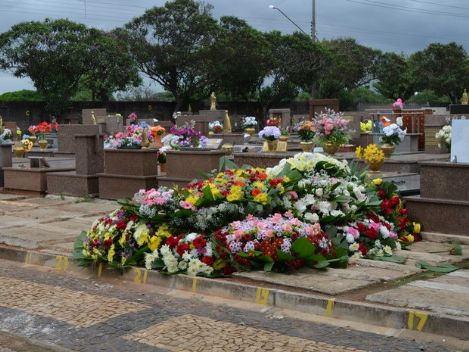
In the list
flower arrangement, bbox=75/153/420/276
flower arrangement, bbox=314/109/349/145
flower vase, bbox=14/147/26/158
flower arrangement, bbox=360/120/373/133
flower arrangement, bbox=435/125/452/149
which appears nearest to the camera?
flower arrangement, bbox=75/153/420/276

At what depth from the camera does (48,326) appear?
689 cm

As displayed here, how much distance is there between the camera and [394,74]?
7519 centimetres

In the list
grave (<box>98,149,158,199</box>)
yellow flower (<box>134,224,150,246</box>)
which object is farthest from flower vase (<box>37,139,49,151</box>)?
yellow flower (<box>134,224,150,246</box>)

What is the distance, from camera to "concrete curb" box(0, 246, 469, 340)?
20.6 feet

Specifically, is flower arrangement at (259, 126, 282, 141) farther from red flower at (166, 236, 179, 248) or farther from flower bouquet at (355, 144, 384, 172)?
red flower at (166, 236, 179, 248)

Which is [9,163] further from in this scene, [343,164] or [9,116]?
[9,116]

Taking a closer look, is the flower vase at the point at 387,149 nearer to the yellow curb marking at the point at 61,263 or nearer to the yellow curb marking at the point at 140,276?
the yellow curb marking at the point at 61,263

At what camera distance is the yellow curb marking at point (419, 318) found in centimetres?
633

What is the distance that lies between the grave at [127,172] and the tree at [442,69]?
58163 mm

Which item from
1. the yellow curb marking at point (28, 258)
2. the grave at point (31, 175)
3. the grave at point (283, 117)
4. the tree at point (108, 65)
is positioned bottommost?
the yellow curb marking at point (28, 258)

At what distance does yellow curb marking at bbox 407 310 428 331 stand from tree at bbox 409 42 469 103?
65.8m

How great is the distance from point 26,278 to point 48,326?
2506mm

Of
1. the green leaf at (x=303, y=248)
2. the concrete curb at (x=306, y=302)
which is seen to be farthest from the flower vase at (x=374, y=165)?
the concrete curb at (x=306, y=302)

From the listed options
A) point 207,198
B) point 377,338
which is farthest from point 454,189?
point 377,338
